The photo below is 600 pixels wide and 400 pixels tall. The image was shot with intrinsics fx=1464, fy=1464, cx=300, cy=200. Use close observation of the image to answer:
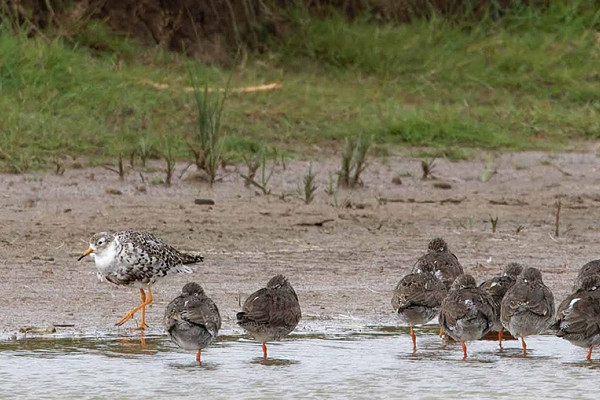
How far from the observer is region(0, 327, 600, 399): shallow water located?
8.57 m

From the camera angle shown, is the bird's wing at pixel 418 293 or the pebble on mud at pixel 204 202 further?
the pebble on mud at pixel 204 202

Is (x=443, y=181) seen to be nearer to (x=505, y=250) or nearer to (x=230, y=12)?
(x=505, y=250)

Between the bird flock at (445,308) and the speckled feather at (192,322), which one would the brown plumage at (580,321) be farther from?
the speckled feather at (192,322)

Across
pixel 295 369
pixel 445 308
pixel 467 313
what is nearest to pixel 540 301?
pixel 467 313

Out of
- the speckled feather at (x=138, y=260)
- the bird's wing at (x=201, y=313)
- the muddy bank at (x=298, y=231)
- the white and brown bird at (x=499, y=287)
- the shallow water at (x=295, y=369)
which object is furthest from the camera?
the muddy bank at (x=298, y=231)

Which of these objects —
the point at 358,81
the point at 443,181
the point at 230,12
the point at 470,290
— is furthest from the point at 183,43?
the point at 470,290

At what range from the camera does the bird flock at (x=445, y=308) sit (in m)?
9.05

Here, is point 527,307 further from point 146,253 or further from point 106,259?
point 106,259

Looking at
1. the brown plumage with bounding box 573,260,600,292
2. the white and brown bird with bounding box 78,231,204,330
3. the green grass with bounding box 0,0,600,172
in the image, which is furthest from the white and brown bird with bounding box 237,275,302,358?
the green grass with bounding box 0,0,600,172

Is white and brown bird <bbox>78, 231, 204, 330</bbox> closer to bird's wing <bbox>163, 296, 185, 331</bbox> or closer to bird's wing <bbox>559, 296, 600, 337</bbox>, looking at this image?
bird's wing <bbox>163, 296, 185, 331</bbox>

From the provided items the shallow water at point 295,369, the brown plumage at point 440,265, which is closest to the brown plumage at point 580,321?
the shallow water at point 295,369

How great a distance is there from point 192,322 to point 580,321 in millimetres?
2415

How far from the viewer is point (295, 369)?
915cm

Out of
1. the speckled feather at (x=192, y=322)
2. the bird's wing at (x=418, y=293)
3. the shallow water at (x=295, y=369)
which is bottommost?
the shallow water at (x=295, y=369)
